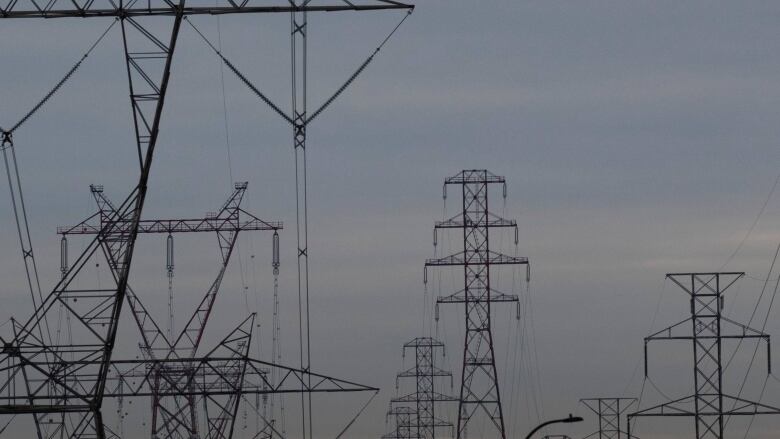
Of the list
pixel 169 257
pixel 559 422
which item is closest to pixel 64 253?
Answer: pixel 169 257

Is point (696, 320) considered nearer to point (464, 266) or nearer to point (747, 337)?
point (747, 337)

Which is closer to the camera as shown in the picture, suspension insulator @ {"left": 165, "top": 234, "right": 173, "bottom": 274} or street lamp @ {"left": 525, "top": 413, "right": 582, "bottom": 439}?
street lamp @ {"left": 525, "top": 413, "right": 582, "bottom": 439}

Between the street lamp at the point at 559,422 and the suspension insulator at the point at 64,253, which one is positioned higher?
the suspension insulator at the point at 64,253

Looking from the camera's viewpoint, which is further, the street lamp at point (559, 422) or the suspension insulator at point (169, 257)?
the suspension insulator at point (169, 257)

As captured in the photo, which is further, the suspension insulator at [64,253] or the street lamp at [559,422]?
the suspension insulator at [64,253]

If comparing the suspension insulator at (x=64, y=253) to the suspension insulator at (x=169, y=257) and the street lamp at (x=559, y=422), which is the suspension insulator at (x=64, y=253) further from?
the street lamp at (x=559, y=422)

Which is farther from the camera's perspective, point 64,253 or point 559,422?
point 64,253

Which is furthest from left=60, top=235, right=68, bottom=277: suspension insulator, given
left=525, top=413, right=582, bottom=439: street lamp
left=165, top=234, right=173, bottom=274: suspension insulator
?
left=525, top=413, right=582, bottom=439: street lamp

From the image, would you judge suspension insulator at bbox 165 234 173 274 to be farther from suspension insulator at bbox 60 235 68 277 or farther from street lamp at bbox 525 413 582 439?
street lamp at bbox 525 413 582 439

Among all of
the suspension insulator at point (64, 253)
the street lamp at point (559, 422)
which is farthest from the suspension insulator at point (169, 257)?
the street lamp at point (559, 422)

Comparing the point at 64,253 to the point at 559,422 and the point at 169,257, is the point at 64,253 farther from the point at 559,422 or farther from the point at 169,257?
the point at 559,422

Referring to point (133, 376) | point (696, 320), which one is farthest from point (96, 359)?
point (133, 376)

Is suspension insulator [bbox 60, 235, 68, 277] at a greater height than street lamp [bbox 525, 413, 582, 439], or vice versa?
suspension insulator [bbox 60, 235, 68, 277]

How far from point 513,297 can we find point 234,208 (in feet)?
53.4
